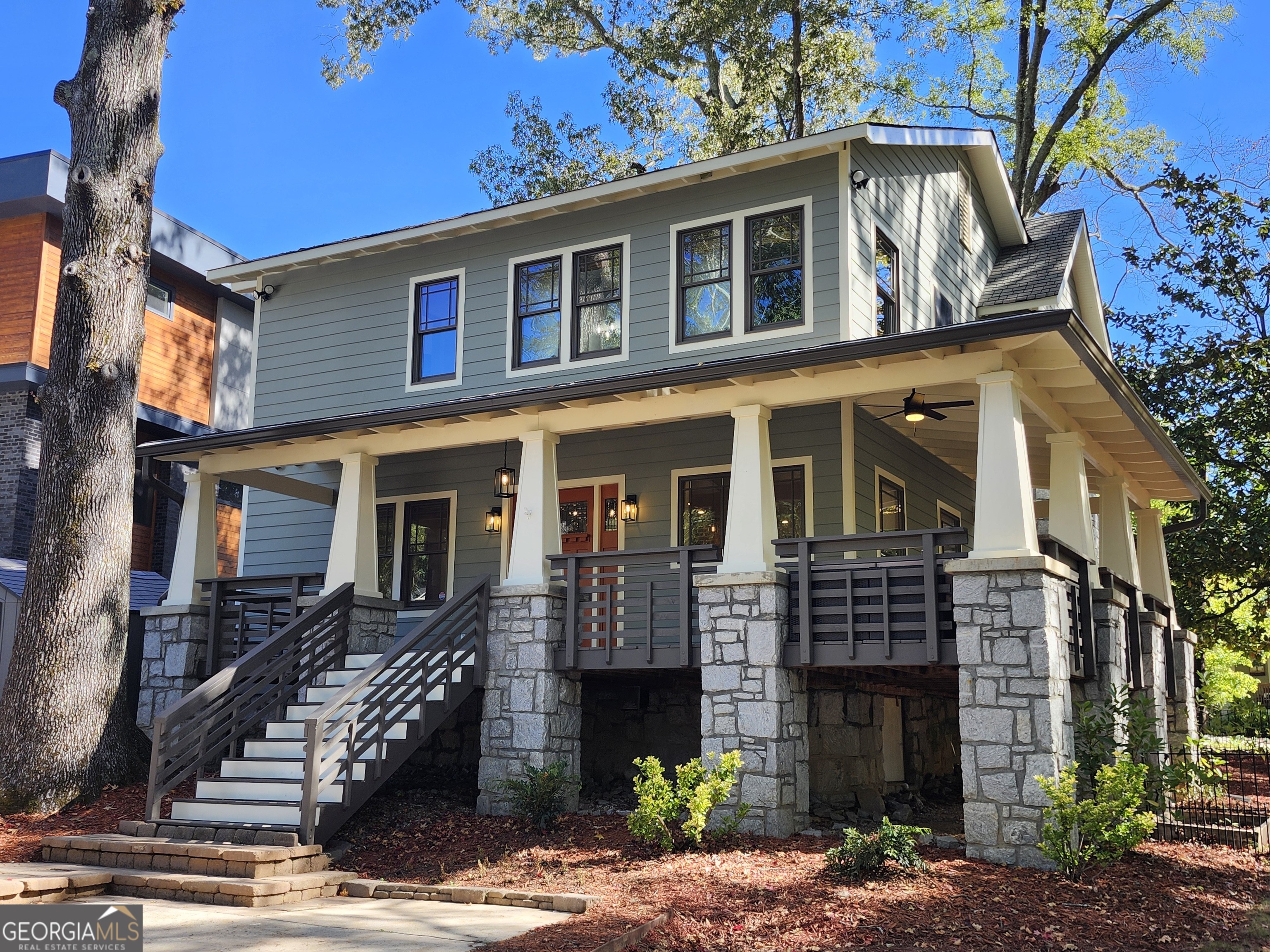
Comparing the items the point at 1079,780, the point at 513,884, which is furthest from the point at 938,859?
the point at 513,884

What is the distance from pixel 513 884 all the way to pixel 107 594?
624 centimetres

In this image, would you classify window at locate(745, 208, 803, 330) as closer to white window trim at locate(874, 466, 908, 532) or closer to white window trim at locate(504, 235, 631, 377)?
white window trim at locate(504, 235, 631, 377)

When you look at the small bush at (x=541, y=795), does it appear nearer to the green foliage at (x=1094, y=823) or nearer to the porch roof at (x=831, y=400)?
the porch roof at (x=831, y=400)

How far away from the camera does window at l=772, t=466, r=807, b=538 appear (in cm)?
1267

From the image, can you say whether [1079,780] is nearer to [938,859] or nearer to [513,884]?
[938,859]

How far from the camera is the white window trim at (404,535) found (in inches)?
582

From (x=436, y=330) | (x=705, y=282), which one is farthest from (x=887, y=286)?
(x=436, y=330)

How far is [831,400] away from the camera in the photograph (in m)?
11.2

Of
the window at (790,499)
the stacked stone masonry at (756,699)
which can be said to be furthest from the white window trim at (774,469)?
the stacked stone masonry at (756,699)

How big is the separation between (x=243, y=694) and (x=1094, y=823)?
7.75 metres

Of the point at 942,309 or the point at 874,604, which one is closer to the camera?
the point at 874,604

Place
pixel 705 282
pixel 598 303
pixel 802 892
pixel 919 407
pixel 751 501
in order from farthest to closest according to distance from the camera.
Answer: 1. pixel 598 303
2. pixel 705 282
3. pixel 919 407
4. pixel 751 501
5. pixel 802 892

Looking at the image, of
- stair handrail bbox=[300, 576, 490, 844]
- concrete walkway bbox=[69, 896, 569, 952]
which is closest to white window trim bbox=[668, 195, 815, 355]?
stair handrail bbox=[300, 576, 490, 844]

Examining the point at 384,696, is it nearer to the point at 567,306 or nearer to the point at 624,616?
the point at 624,616
